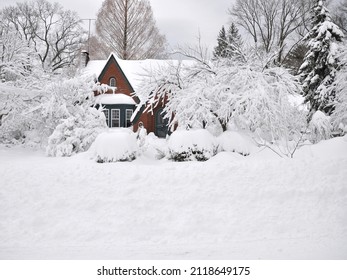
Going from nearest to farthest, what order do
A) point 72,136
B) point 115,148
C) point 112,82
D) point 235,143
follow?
point 115,148
point 235,143
point 72,136
point 112,82

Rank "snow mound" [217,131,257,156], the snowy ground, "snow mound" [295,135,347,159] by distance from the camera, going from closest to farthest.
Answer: the snowy ground → "snow mound" [295,135,347,159] → "snow mound" [217,131,257,156]

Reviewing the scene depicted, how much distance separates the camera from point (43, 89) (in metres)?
15.6

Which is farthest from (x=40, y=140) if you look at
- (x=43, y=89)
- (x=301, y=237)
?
(x=301, y=237)

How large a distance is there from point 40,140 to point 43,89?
2936mm

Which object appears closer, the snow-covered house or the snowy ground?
the snowy ground

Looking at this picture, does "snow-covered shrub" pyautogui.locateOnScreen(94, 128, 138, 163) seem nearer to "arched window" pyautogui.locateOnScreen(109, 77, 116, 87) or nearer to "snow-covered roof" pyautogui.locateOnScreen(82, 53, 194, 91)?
A: "snow-covered roof" pyautogui.locateOnScreen(82, 53, 194, 91)

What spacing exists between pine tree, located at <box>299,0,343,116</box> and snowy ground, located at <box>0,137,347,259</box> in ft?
27.6

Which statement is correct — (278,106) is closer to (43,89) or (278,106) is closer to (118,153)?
(118,153)

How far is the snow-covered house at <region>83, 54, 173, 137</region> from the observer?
844 inches

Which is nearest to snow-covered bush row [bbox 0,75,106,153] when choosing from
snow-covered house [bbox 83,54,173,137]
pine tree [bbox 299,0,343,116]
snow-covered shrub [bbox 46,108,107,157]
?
snow-covered shrub [bbox 46,108,107,157]

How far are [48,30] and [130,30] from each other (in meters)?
8.40

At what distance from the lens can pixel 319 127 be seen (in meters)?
12.8

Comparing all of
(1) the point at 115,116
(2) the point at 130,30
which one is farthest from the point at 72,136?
(2) the point at 130,30

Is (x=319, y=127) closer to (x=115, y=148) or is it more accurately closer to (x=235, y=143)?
(x=235, y=143)
